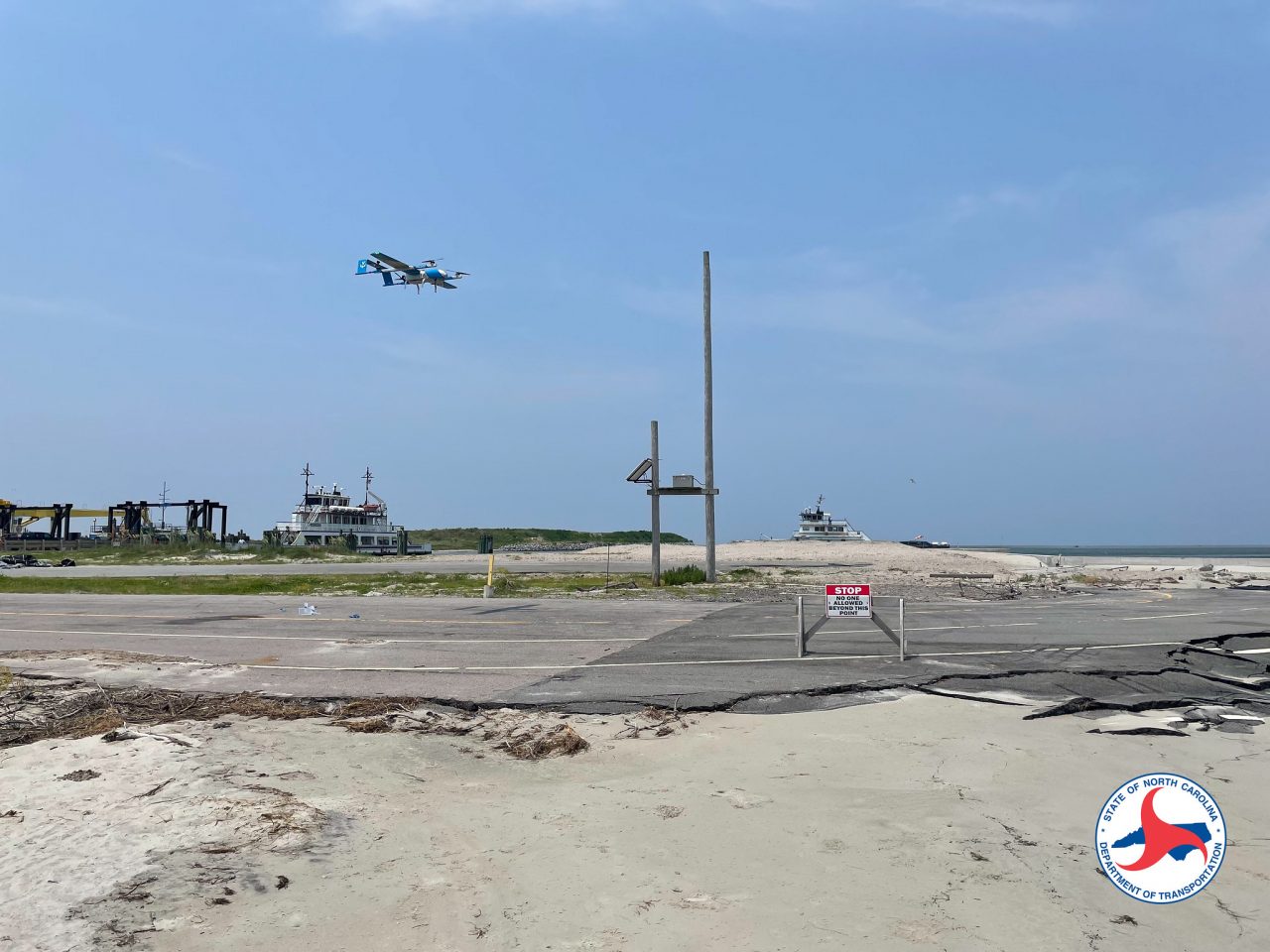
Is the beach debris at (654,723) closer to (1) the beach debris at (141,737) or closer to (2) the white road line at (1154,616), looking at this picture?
(1) the beach debris at (141,737)

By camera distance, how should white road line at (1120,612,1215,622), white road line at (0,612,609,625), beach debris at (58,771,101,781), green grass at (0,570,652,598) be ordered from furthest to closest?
green grass at (0,570,652,598), white road line at (0,612,609,625), white road line at (1120,612,1215,622), beach debris at (58,771,101,781)

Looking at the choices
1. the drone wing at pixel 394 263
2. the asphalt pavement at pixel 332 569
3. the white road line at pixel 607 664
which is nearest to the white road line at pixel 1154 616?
the white road line at pixel 607 664

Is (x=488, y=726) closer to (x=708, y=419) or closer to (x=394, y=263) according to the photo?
(x=708, y=419)

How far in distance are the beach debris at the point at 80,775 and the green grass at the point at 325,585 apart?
18.8 metres

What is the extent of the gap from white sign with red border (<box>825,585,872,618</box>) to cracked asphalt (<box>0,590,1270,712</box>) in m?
0.71

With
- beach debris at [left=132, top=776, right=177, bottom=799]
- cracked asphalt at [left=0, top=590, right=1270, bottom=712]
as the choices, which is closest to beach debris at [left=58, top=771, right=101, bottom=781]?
beach debris at [left=132, top=776, right=177, bottom=799]

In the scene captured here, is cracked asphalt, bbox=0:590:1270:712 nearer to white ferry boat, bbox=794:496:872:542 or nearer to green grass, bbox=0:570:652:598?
green grass, bbox=0:570:652:598

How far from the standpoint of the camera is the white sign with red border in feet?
41.5

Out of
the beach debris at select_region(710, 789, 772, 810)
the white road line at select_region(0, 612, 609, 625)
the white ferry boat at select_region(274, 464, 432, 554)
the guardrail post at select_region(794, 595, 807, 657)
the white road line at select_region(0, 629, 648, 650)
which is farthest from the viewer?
the white ferry boat at select_region(274, 464, 432, 554)

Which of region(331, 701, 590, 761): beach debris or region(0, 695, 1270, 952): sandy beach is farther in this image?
region(331, 701, 590, 761): beach debris

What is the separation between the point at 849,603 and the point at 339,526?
75122mm

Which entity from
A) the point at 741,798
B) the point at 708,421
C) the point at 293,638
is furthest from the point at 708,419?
the point at 741,798

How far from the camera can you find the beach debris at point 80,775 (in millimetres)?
7185

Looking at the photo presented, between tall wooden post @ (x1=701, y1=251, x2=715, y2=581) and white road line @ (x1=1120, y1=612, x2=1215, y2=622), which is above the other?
tall wooden post @ (x1=701, y1=251, x2=715, y2=581)
